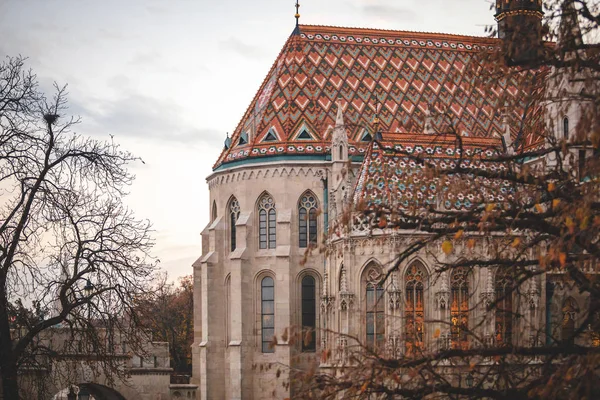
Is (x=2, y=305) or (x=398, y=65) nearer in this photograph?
(x=2, y=305)

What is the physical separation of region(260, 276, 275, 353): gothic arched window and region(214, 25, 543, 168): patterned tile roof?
5180 mm

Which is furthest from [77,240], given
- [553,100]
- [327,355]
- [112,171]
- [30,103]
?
[553,100]

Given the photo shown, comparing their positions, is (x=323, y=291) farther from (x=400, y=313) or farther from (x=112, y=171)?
(x=112, y=171)

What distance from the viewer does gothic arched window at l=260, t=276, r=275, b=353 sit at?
40.9 m

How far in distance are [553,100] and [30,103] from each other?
8478 millimetres

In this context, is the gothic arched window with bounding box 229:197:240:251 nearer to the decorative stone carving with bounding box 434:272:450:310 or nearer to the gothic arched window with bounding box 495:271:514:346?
the decorative stone carving with bounding box 434:272:450:310

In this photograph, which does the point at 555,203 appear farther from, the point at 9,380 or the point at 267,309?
the point at 267,309

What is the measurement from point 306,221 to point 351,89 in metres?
6.15

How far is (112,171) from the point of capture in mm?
17031

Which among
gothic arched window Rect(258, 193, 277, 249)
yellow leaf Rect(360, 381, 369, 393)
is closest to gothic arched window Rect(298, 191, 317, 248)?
gothic arched window Rect(258, 193, 277, 249)

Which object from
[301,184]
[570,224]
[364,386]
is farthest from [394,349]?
[301,184]

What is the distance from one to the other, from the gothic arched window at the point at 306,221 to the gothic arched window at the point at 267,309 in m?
2.03

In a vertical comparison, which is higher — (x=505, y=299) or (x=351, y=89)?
(x=351, y=89)

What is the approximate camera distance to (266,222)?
42062 millimetres
